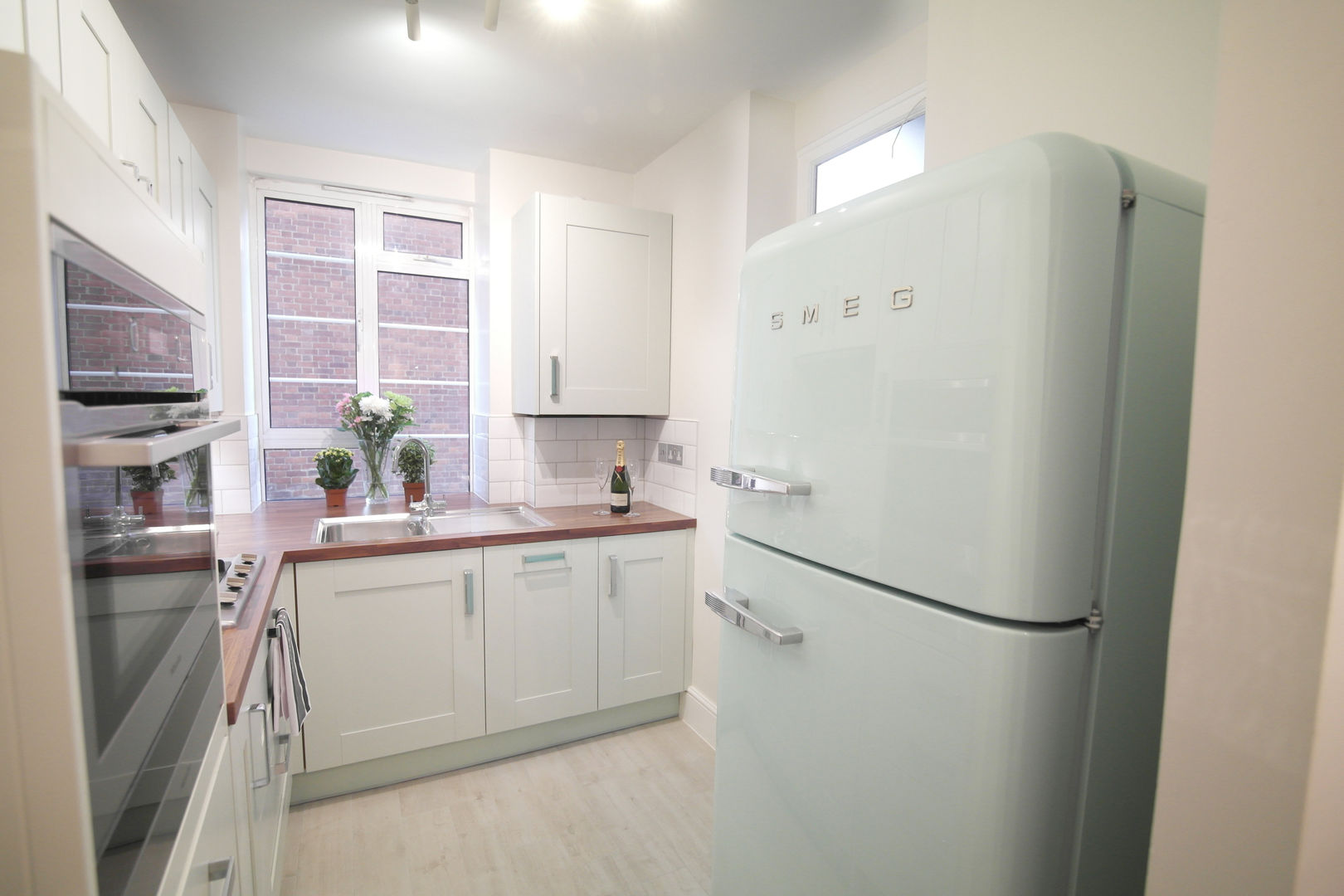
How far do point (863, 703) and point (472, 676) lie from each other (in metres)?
1.75

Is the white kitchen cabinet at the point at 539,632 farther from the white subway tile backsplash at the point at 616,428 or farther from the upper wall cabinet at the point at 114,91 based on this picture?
the upper wall cabinet at the point at 114,91

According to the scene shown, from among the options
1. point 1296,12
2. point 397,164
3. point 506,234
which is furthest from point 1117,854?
point 397,164

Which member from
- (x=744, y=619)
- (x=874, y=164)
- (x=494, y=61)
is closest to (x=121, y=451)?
(x=744, y=619)

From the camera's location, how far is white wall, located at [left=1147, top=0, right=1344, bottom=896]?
0.56m

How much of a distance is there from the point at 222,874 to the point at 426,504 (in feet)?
6.23

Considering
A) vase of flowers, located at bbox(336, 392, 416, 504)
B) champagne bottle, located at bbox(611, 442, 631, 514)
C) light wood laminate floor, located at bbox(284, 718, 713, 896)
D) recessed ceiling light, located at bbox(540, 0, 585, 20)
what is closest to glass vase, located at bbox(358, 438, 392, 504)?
vase of flowers, located at bbox(336, 392, 416, 504)

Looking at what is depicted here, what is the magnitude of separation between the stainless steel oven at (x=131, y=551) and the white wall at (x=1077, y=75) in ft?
4.88

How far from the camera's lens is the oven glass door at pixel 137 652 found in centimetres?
46

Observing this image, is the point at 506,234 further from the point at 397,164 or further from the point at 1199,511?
the point at 1199,511

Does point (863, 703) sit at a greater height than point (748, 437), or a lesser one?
lesser

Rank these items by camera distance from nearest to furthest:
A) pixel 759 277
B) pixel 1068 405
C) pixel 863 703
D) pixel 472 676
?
pixel 1068 405, pixel 863 703, pixel 759 277, pixel 472 676

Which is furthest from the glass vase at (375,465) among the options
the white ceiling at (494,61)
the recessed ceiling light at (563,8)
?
the recessed ceiling light at (563,8)

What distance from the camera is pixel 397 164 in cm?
299

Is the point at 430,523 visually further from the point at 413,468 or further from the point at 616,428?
the point at 616,428
